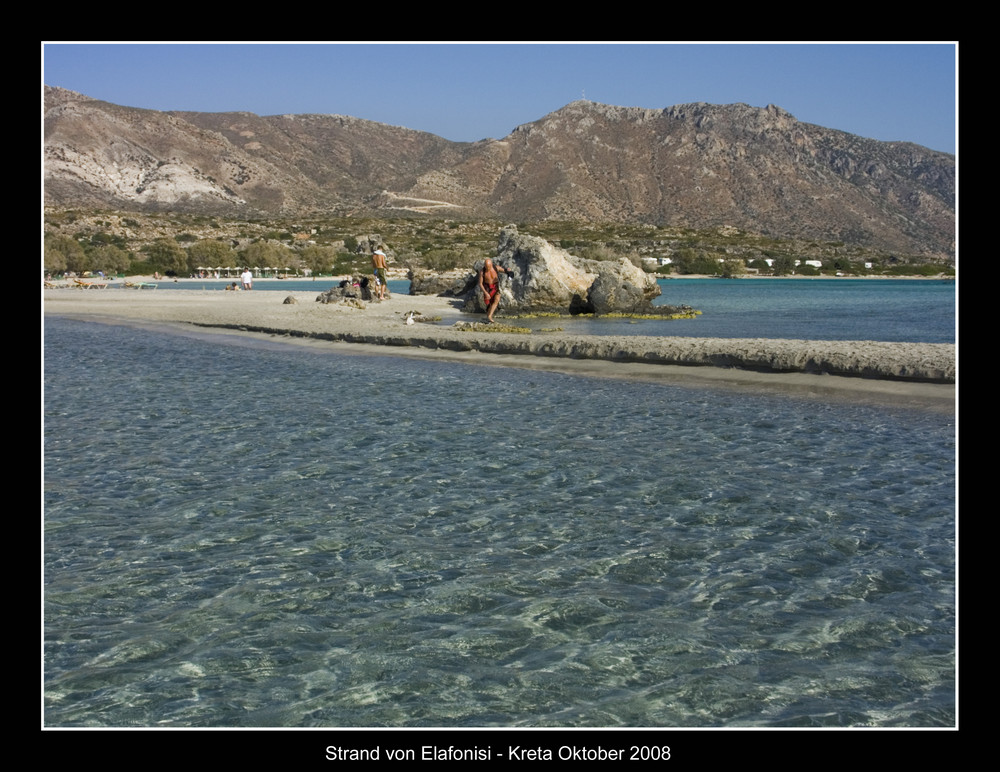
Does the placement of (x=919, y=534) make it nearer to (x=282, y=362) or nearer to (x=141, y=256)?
(x=282, y=362)

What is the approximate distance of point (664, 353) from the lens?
1952 centimetres

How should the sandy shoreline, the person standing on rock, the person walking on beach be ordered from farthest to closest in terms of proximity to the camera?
1. the person walking on beach
2. the person standing on rock
3. the sandy shoreline

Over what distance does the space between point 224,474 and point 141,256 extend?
81831 millimetres

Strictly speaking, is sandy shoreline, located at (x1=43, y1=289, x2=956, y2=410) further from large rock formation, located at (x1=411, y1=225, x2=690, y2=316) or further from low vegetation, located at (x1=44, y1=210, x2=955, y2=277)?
low vegetation, located at (x1=44, y1=210, x2=955, y2=277)

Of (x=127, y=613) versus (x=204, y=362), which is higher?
(x=204, y=362)

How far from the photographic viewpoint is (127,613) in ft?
19.5

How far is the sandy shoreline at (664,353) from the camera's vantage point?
15.8 meters

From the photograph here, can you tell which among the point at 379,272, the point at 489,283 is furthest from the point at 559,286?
the point at 379,272

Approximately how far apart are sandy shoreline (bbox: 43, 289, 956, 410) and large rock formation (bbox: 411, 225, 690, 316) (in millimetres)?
3809

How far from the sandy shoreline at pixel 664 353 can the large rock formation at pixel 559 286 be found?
12.5ft

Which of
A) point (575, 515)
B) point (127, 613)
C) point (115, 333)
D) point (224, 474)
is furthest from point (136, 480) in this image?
point (115, 333)

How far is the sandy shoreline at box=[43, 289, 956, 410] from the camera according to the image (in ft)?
51.8

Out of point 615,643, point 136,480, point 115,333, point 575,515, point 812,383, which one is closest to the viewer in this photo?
point 615,643

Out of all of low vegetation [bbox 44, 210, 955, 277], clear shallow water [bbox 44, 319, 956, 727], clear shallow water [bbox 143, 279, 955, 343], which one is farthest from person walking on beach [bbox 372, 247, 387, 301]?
clear shallow water [bbox 44, 319, 956, 727]
